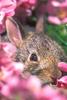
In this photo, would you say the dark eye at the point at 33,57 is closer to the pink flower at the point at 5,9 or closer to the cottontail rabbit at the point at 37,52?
the cottontail rabbit at the point at 37,52

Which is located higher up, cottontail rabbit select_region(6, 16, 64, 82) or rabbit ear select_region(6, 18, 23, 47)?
rabbit ear select_region(6, 18, 23, 47)

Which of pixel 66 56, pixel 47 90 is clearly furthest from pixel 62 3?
pixel 47 90

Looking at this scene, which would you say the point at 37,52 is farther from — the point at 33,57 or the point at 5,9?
the point at 5,9

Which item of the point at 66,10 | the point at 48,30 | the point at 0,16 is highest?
the point at 0,16

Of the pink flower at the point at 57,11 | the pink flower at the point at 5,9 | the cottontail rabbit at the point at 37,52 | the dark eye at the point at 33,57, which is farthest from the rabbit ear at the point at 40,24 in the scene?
the pink flower at the point at 5,9

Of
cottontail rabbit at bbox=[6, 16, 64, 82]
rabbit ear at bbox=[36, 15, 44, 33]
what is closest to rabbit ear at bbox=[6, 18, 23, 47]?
cottontail rabbit at bbox=[6, 16, 64, 82]

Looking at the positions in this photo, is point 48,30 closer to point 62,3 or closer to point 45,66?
point 62,3

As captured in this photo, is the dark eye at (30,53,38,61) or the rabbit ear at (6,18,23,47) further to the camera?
the rabbit ear at (6,18,23,47)

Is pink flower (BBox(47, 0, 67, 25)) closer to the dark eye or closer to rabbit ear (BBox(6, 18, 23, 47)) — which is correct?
rabbit ear (BBox(6, 18, 23, 47))
